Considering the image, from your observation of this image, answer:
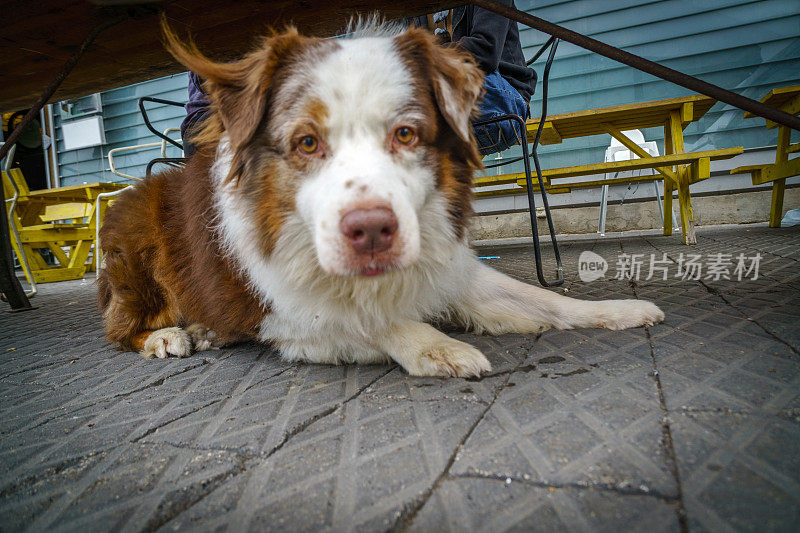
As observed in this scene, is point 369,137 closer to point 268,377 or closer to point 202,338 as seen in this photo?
point 268,377

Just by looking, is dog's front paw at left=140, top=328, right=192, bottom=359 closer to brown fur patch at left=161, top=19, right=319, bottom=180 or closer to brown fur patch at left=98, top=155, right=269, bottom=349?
brown fur patch at left=98, top=155, right=269, bottom=349

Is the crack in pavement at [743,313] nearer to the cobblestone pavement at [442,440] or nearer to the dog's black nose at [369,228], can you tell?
the cobblestone pavement at [442,440]

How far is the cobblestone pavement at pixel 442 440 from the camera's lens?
947mm

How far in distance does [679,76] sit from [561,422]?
164 cm

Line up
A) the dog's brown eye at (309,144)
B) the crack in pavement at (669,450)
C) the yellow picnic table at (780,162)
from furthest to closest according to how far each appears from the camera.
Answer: the yellow picnic table at (780,162), the dog's brown eye at (309,144), the crack in pavement at (669,450)

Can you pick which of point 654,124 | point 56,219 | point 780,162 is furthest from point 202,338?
point 56,219

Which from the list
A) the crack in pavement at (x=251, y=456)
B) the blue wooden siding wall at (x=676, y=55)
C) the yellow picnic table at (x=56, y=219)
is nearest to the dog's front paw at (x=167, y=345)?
the crack in pavement at (x=251, y=456)

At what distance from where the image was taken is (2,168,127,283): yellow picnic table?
7.42 metres

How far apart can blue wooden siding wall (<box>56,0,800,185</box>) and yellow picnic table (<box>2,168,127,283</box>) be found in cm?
841

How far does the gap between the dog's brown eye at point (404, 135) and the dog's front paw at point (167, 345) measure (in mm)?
1714

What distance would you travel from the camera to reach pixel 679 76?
191cm

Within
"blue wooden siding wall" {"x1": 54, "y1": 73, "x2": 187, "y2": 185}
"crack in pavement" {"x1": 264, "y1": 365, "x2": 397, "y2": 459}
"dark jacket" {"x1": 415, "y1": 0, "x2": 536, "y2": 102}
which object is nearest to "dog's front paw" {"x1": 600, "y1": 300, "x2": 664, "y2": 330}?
"crack in pavement" {"x1": 264, "y1": 365, "x2": 397, "y2": 459}

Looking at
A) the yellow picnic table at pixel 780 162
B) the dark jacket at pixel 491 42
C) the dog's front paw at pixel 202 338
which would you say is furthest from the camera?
the yellow picnic table at pixel 780 162

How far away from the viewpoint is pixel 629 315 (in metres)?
2.19
